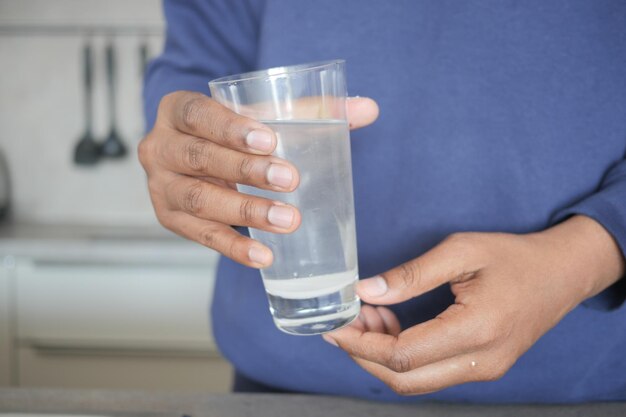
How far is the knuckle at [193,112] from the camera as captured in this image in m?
0.60

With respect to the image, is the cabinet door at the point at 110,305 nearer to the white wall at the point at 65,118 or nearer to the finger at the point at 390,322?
the white wall at the point at 65,118

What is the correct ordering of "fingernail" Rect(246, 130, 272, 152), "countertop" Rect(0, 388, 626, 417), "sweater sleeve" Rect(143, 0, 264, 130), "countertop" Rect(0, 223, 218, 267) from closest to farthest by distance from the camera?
"fingernail" Rect(246, 130, 272, 152) < "countertop" Rect(0, 388, 626, 417) < "sweater sleeve" Rect(143, 0, 264, 130) < "countertop" Rect(0, 223, 218, 267)

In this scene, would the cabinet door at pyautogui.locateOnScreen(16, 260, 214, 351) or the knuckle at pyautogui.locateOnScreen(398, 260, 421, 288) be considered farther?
the cabinet door at pyautogui.locateOnScreen(16, 260, 214, 351)

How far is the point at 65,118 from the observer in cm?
263

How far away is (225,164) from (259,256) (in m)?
0.08

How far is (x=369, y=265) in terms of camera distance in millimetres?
878

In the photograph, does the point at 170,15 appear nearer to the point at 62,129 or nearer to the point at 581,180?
the point at 581,180

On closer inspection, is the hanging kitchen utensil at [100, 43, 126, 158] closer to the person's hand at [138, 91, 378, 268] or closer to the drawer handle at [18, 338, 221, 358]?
the drawer handle at [18, 338, 221, 358]

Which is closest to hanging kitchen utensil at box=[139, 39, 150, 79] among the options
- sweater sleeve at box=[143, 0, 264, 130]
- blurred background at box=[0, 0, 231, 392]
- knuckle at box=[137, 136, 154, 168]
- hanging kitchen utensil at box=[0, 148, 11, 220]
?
blurred background at box=[0, 0, 231, 392]

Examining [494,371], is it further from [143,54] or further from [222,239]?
[143,54]

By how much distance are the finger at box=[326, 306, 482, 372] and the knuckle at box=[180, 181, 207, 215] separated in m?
0.19

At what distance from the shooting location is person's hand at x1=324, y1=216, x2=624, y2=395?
60 cm

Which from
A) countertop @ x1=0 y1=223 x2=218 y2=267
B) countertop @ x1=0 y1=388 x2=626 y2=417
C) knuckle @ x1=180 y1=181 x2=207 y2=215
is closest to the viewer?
knuckle @ x1=180 y1=181 x2=207 y2=215

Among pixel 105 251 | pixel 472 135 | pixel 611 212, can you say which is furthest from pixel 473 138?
pixel 105 251
